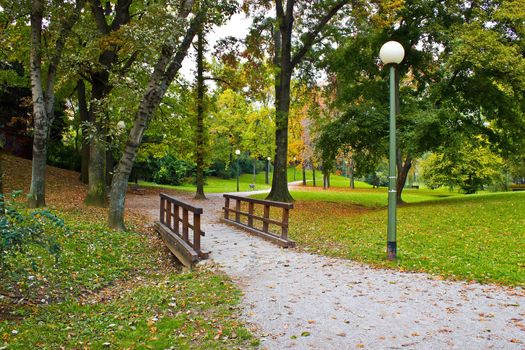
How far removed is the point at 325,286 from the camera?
6047 millimetres

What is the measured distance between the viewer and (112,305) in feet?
18.6

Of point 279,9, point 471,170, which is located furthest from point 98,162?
point 471,170

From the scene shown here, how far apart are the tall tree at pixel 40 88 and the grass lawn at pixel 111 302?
3.60 metres

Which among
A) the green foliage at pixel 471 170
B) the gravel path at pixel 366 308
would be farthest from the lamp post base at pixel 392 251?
the green foliage at pixel 471 170

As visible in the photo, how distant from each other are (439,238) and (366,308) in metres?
6.27

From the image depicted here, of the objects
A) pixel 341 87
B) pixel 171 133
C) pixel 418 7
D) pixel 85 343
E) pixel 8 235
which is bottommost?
pixel 85 343

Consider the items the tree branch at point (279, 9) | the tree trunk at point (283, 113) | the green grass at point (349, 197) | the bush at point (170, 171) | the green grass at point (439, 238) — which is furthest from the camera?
the bush at point (170, 171)

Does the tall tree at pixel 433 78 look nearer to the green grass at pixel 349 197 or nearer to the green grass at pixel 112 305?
the green grass at pixel 349 197

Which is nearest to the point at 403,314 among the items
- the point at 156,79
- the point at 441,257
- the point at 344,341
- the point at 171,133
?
the point at 344,341

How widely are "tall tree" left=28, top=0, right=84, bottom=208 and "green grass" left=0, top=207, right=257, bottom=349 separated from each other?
389cm

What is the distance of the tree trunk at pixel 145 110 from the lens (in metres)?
10.0

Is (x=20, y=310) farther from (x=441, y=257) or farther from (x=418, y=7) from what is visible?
(x=418, y=7)

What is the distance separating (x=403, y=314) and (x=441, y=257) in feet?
13.0

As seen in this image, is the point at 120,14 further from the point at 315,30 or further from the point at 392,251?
the point at 392,251
